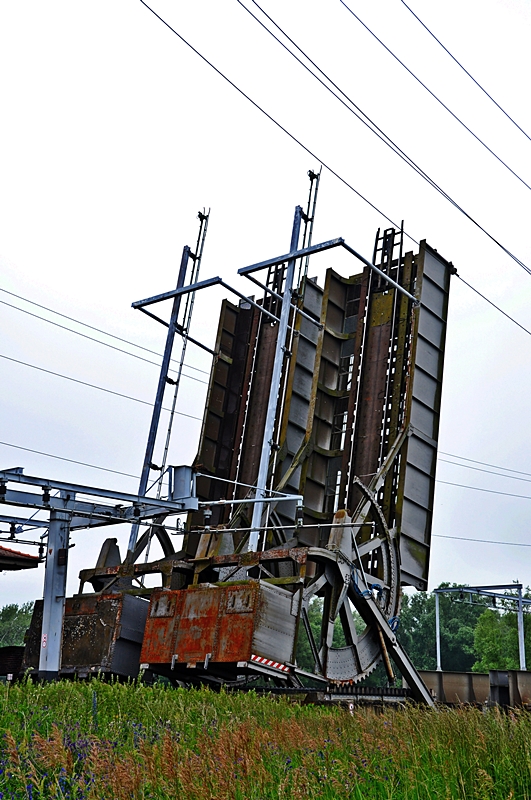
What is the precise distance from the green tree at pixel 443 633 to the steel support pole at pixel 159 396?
43.2 m

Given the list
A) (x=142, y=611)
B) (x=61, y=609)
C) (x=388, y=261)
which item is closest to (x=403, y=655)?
(x=142, y=611)

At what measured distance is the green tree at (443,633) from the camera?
2331 inches

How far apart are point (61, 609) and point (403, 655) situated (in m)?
5.31

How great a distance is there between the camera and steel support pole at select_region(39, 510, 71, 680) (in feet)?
37.0

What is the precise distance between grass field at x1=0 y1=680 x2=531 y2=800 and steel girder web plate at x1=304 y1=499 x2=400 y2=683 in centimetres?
535

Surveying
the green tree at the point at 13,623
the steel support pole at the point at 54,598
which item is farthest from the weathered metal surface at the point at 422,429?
the green tree at the point at 13,623

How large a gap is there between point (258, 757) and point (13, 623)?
72669 millimetres

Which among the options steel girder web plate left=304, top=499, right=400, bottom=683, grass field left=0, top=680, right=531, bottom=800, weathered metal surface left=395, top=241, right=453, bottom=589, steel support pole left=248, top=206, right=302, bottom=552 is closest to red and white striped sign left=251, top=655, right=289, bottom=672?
steel girder web plate left=304, top=499, right=400, bottom=683

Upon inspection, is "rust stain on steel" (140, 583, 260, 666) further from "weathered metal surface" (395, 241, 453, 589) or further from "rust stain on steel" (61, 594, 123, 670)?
"weathered metal surface" (395, 241, 453, 589)

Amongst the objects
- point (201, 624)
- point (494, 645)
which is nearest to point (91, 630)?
point (201, 624)

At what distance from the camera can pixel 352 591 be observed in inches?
502

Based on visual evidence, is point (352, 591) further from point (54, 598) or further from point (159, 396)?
point (159, 396)

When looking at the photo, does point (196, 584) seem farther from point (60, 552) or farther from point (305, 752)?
point (305, 752)

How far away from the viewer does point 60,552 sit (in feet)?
37.6
